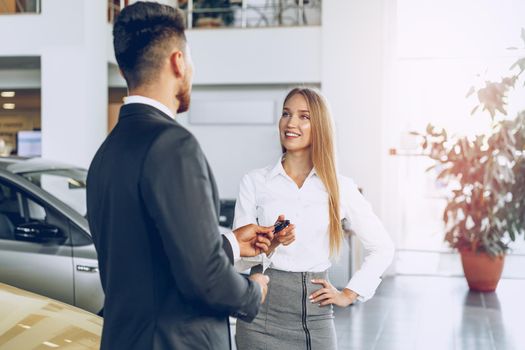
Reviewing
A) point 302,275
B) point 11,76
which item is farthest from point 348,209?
point 11,76

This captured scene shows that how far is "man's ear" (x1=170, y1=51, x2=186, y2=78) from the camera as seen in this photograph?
5.90ft

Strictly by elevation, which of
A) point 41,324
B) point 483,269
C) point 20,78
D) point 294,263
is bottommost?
point 483,269

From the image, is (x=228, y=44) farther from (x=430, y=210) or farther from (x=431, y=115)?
(x=430, y=210)

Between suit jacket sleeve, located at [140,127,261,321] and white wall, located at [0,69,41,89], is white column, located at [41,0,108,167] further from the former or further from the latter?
suit jacket sleeve, located at [140,127,261,321]

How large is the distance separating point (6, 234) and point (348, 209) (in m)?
3.15

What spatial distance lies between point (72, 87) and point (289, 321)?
8237 mm

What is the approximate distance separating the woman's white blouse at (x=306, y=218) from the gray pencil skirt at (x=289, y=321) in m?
0.06

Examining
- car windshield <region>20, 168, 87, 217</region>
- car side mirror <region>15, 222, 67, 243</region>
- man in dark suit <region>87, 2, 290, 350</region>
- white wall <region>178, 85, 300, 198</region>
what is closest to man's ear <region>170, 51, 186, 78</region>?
man in dark suit <region>87, 2, 290, 350</region>

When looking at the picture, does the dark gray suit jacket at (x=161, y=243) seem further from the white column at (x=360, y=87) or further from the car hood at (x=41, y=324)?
the white column at (x=360, y=87)

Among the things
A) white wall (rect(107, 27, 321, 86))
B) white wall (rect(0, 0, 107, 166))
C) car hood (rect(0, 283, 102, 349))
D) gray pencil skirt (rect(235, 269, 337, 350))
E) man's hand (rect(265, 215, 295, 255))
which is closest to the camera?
man's hand (rect(265, 215, 295, 255))

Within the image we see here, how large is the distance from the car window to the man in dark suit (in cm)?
355

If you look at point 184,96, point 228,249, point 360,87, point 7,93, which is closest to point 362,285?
point 228,249

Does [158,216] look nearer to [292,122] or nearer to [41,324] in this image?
[292,122]

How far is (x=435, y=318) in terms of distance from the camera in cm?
742
